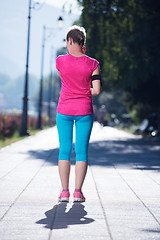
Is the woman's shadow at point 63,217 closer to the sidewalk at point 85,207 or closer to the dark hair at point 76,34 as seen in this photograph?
the sidewalk at point 85,207

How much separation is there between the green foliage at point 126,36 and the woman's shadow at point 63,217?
16.2 metres

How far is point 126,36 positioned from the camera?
23109 mm

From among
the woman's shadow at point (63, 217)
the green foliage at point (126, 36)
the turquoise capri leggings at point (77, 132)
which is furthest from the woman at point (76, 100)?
the green foliage at point (126, 36)

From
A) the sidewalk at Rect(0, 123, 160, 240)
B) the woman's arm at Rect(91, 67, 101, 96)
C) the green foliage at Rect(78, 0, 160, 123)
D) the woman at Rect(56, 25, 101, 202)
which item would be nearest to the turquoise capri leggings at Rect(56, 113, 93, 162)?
the woman at Rect(56, 25, 101, 202)

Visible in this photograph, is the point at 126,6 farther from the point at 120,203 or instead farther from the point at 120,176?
the point at 120,203

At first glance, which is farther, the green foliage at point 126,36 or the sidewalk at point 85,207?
the green foliage at point 126,36

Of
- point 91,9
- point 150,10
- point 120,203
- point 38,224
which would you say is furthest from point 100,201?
point 150,10

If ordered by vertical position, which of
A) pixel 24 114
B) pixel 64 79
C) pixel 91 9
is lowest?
pixel 24 114

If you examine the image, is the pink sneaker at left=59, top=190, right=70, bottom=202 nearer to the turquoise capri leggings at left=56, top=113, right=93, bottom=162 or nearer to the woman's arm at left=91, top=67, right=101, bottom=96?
the turquoise capri leggings at left=56, top=113, right=93, bottom=162

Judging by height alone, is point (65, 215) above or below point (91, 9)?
below

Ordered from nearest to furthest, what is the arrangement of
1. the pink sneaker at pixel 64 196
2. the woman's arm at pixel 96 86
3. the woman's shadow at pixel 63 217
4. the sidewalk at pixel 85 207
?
the sidewalk at pixel 85 207 → the woman's shadow at pixel 63 217 → the woman's arm at pixel 96 86 → the pink sneaker at pixel 64 196

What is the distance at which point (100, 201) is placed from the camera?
6.16m

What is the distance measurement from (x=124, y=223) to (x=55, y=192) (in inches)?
83.1

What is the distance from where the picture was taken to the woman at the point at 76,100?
599 centimetres
